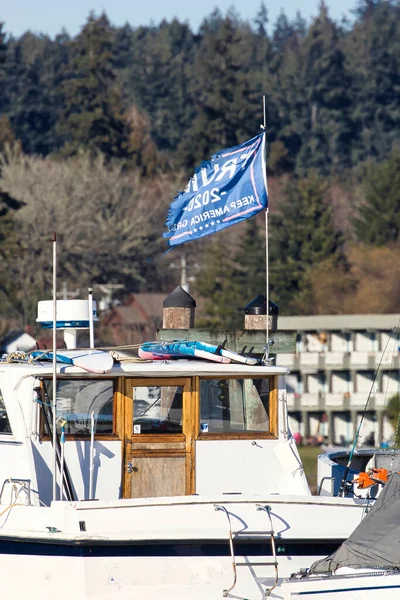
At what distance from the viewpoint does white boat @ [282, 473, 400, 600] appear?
559 inches

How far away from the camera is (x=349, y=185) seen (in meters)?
107

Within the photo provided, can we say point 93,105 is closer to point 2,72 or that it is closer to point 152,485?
point 2,72

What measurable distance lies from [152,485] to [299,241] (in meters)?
61.1

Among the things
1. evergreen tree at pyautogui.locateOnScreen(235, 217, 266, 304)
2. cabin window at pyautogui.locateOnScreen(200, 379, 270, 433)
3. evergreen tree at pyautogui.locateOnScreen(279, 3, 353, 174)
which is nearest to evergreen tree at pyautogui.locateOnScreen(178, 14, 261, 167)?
evergreen tree at pyautogui.locateOnScreen(279, 3, 353, 174)

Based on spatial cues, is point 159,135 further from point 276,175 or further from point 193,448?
point 193,448

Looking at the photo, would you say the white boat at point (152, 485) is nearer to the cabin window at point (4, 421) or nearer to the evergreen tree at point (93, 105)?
the cabin window at point (4, 421)

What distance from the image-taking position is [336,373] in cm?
5722

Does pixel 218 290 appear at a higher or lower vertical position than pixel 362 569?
higher

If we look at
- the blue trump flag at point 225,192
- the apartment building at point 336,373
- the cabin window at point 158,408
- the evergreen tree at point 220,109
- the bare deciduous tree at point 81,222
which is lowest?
the apartment building at point 336,373

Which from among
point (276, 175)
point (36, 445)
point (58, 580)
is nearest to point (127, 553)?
point (58, 580)

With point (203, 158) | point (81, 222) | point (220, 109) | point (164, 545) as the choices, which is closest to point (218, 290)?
point (81, 222)

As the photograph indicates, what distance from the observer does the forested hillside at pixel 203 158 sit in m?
70.1

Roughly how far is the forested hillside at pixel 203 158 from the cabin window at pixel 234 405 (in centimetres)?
4018

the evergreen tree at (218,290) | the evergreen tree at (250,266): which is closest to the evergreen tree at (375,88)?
the evergreen tree at (250,266)
